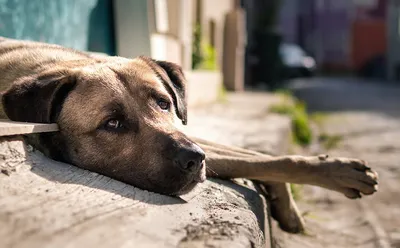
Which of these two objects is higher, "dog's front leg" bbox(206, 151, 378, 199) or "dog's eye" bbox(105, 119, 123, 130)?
"dog's eye" bbox(105, 119, 123, 130)

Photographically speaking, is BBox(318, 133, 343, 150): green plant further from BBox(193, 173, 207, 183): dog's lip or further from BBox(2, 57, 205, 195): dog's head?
BBox(193, 173, 207, 183): dog's lip

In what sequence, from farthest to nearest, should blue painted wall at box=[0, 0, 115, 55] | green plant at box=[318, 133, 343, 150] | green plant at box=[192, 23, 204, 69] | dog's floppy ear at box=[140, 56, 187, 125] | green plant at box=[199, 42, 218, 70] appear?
green plant at box=[199, 42, 218, 70] < green plant at box=[192, 23, 204, 69] < green plant at box=[318, 133, 343, 150] < blue painted wall at box=[0, 0, 115, 55] < dog's floppy ear at box=[140, 56, 187, 125]

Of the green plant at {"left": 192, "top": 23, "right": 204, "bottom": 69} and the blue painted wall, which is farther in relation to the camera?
the green plant at {"left": 192, "top": 23, "right": 204, "bottom": 69}

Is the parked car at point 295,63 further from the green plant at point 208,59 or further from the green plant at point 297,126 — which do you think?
the green plant at point 297,126

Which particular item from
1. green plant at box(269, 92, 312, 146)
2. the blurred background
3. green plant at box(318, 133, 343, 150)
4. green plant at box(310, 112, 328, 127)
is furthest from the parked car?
green plant at box(318, 133, 343, 150)

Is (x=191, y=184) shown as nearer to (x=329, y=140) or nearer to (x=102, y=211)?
(x=102, y=211)

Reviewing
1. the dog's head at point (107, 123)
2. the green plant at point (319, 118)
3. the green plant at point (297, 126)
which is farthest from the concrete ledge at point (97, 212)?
the green plant at point (319, 118)

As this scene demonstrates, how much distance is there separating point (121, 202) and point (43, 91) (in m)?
0.87

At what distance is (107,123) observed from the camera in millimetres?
2887

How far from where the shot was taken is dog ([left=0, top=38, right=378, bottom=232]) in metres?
2.69

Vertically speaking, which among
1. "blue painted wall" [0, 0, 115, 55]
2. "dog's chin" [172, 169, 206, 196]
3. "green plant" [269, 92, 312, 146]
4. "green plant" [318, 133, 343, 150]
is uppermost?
"blue painted wall" [0, 0, 115, 55]

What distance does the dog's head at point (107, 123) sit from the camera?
8.79 feet

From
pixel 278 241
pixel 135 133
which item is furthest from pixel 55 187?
pixel 278 241

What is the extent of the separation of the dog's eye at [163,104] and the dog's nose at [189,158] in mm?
563
